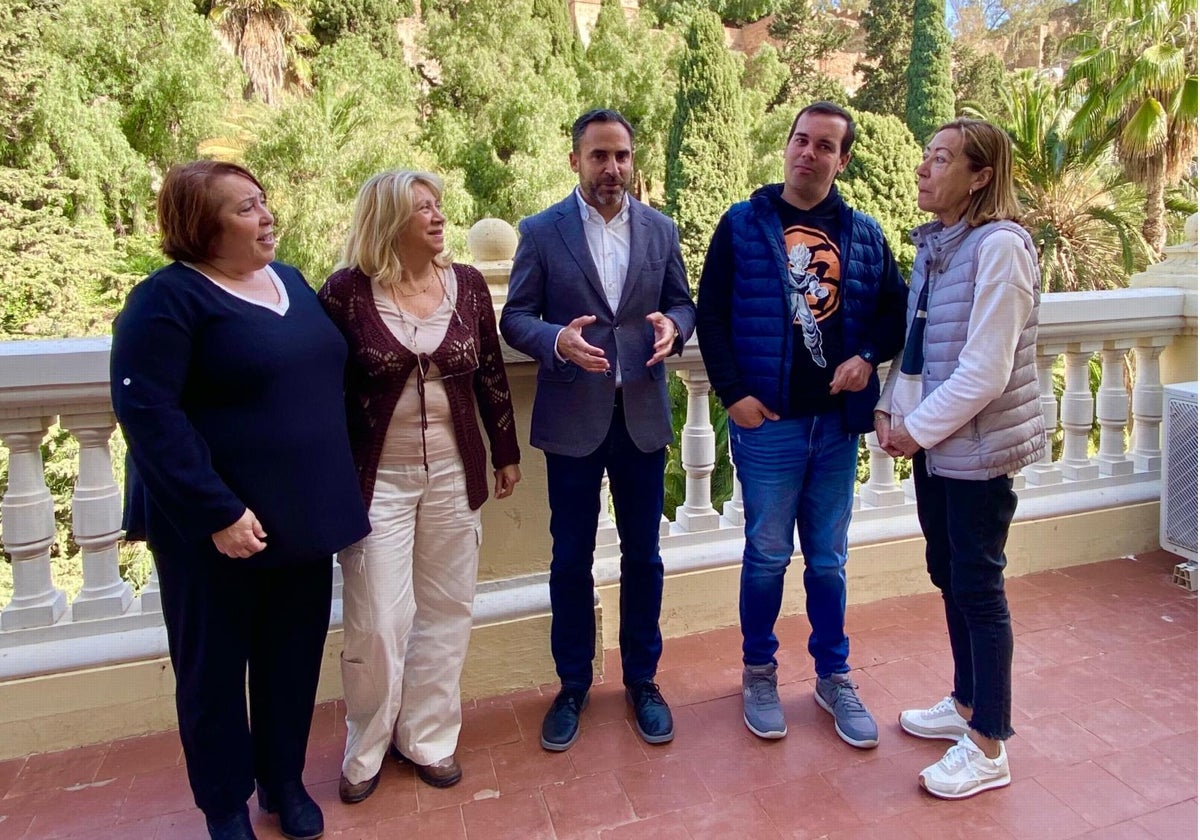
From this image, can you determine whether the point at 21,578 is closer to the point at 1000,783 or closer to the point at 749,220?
the point at 749,220

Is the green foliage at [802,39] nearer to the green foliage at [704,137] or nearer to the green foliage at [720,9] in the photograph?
the green foliage at [720,9]

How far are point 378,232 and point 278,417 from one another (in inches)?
21.6

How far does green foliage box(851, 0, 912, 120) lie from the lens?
95.0 ft

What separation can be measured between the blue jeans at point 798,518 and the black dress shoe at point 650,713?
12.5 inches

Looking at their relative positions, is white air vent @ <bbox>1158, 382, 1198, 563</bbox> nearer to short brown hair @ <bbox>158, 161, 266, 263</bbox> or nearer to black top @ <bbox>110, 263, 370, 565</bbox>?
black top @ <bbox>110, 263, 370, 565</bbox>

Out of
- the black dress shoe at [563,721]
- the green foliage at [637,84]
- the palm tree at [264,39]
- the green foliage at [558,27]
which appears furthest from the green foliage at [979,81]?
the black dress shoe at [563,721]

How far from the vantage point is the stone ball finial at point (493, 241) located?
2.89 meters

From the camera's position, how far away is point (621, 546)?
269cm

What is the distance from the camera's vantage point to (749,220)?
254 centimetres

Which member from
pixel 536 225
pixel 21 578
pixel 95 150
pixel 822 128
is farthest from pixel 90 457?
pixel 95 150

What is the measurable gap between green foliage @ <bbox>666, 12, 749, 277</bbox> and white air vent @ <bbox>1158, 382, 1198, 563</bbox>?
1816 cm

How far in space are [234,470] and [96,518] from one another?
3.28ft

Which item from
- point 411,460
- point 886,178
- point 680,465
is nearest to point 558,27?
point 886,178

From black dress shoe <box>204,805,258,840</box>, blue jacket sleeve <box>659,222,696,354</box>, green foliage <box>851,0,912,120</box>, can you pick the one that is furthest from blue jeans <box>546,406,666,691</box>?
green foliage <box>851,0,912,120</box>
